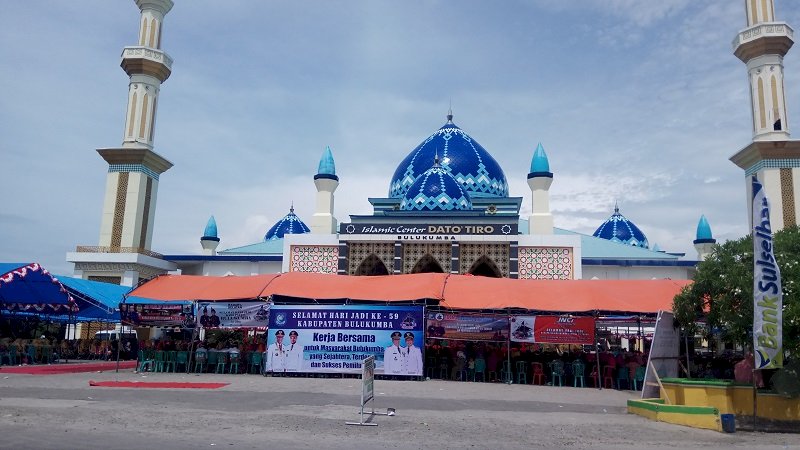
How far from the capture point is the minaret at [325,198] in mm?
24391

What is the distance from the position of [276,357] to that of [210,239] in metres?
19.1

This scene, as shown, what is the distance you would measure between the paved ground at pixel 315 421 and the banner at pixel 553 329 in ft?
7.37

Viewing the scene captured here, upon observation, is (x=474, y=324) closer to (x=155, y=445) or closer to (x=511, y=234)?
(x=511, y=234)

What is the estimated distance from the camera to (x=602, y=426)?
28.7 ft

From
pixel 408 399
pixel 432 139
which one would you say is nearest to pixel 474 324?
pixel 408 399

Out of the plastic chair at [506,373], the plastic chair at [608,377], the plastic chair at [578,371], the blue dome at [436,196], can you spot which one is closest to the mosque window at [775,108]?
the blue dome at [436,196]

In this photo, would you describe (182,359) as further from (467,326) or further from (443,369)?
(467,326)

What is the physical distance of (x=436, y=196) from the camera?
81.9 ft

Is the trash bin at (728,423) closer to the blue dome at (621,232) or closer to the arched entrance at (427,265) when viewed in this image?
the arched entrance at (427,265)

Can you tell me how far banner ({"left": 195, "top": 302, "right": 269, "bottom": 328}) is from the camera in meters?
15.9

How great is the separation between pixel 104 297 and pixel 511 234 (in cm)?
1367

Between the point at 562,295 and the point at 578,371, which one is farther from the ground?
the point at 562,295

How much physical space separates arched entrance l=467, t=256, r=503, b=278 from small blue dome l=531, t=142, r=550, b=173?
403cm

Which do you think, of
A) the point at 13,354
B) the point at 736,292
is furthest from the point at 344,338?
the point at 13,354
